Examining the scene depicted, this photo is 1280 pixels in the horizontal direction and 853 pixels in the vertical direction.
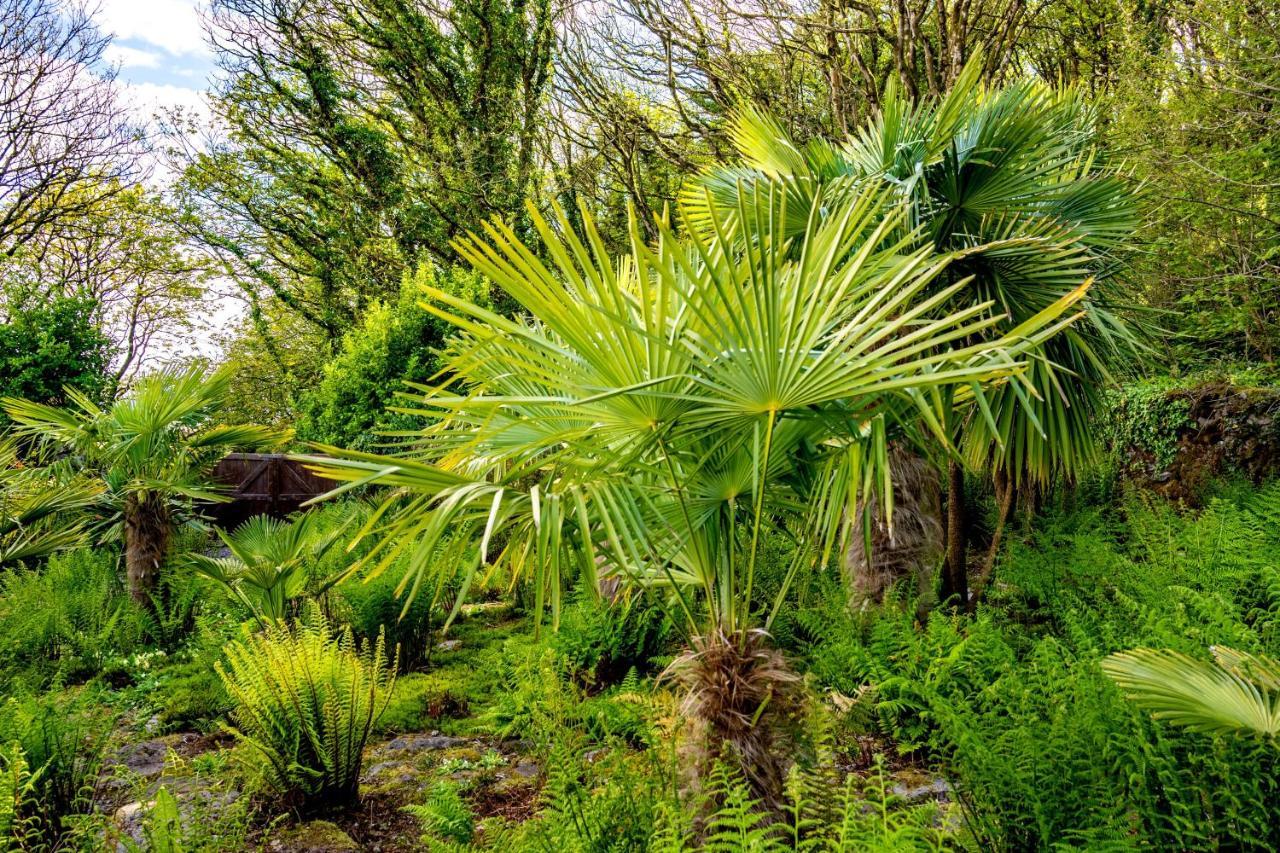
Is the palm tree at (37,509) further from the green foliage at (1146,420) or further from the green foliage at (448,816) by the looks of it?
the green foliage at (1146,420)

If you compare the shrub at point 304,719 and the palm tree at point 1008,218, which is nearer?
the shrub at point 304,719

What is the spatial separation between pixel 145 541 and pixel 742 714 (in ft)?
18.0

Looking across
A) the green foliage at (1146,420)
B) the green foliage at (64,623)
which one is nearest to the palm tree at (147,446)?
the green foliage at (64,623)

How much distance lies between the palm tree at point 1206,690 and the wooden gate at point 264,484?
11.2 m

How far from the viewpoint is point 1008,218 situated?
4.66 metres

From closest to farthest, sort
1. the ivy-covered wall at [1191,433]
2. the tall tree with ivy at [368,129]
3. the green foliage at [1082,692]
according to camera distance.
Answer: the green foliage at [1082,692], the ivy-covered wall at [1191,433], the tall tree with ivy at [368,129]

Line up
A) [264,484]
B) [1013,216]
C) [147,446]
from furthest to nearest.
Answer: [264,484]
[147,446]
[1013,216]

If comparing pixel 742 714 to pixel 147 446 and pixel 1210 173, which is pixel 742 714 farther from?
pixel 1210 173

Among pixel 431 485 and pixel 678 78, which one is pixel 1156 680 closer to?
pixel 431 485

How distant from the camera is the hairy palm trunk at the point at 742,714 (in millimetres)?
2199

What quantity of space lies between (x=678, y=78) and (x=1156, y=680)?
1094 centimetres

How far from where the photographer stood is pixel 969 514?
316 inches

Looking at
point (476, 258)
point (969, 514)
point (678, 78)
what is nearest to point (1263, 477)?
point (969, 514)

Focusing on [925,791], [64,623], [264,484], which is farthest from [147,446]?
[264,484]
